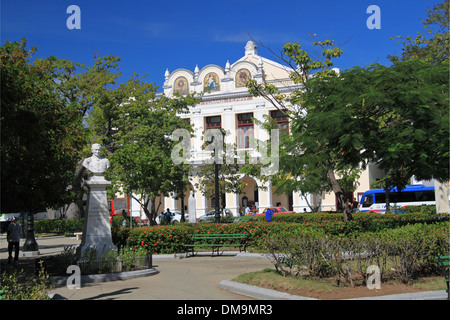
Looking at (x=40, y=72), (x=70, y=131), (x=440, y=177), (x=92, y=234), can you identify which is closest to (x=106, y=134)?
(x=40, y=72)

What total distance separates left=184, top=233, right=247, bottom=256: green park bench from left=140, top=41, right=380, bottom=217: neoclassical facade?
90.7ft

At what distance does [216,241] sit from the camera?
742 inches

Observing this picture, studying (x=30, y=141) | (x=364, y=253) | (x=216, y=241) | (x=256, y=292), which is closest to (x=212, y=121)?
(x=216, y=241)

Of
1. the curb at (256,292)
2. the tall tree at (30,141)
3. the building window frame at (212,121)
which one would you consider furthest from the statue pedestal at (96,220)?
the building window frame at (212,121)

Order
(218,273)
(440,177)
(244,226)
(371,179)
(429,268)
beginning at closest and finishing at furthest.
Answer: (429,268), (218,273), (440,177), (244,226), (371,179)

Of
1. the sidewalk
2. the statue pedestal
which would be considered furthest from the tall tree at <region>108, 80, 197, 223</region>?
the statue pedestal

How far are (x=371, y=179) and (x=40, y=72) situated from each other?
1416 inches

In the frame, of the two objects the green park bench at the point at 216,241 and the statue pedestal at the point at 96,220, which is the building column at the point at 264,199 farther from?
the statue pedestal at the point at 96,220

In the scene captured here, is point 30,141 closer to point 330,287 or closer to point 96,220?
point 96,220

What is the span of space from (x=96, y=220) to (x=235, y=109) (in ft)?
116

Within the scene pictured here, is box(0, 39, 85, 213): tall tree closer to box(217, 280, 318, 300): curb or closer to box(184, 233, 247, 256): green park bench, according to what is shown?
box(184, 233, 247, 256): green park bench

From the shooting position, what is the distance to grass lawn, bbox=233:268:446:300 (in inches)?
360

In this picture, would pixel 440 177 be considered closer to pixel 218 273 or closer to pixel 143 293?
pixel 218 273

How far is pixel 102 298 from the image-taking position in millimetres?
→ 9734
